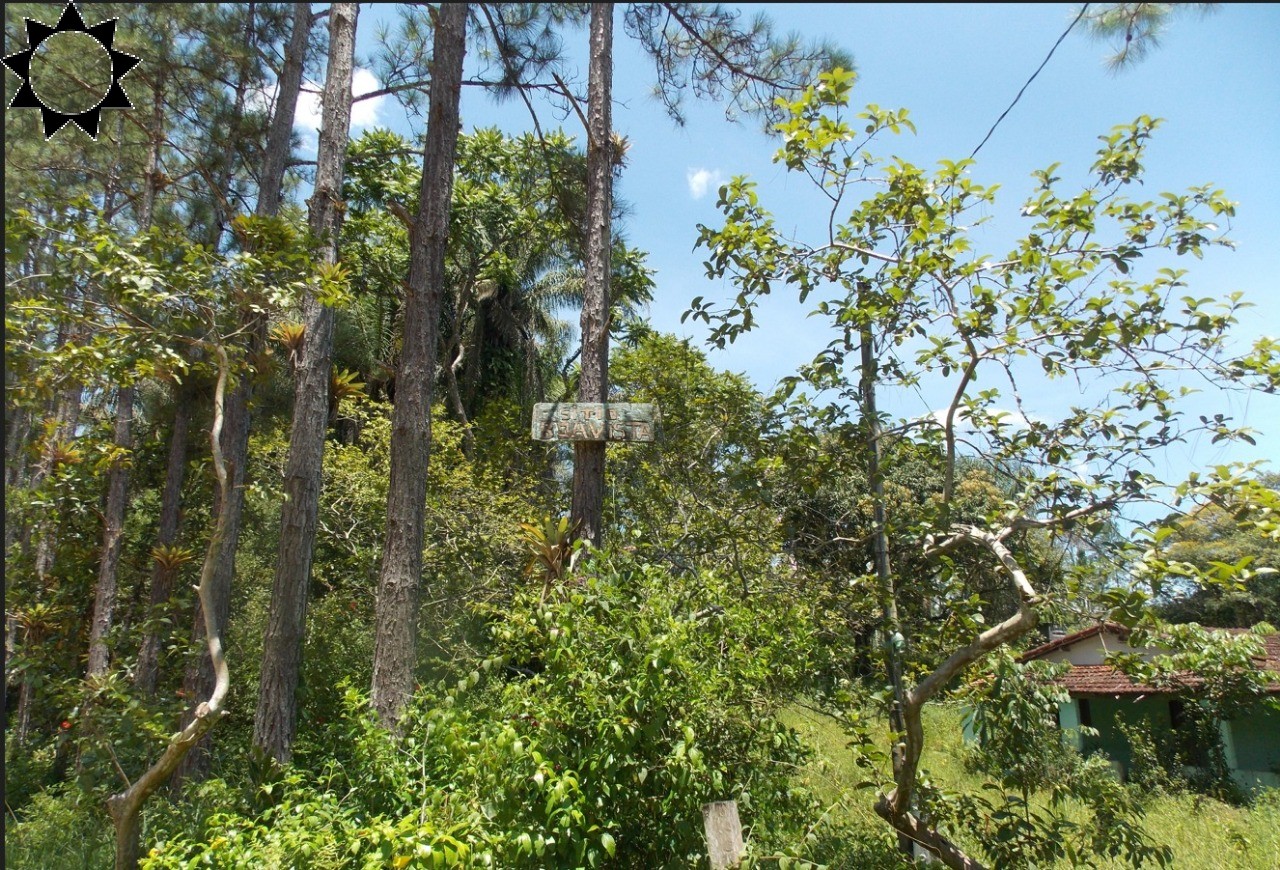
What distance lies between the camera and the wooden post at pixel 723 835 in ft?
10.2

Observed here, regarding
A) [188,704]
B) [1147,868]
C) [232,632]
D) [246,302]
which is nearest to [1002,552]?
[246,302]

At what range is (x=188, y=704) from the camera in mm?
7242

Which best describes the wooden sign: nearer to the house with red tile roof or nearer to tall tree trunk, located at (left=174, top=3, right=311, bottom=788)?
tall tree trunk, located at (left=174, top=3, right=311, bottom=788)

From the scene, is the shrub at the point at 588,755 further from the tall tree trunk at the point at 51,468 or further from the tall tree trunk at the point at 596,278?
the tall tree trunk at the point at 51,468

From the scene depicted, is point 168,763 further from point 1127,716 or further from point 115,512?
point 1127,716

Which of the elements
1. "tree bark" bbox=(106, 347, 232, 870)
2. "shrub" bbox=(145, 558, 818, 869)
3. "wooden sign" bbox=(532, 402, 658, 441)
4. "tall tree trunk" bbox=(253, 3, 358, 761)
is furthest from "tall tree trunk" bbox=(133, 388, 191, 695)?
"wooden sign" bbox=(532, 402, 658, 441)

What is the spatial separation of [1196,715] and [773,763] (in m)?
9.86

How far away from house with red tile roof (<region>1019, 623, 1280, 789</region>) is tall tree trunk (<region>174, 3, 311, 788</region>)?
9027 millimetres

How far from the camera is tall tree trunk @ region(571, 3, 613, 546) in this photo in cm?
567

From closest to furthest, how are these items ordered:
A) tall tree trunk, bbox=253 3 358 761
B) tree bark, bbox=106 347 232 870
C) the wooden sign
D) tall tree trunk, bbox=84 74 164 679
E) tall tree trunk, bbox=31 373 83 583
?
tree bark, bbox=106 347 232 870, the wooden sign, tall tree trunk, bbox=253 3 358 761, tall tree trunk, bbox=84 74 164 679, tall tree trunk, bbox=31 373 83 583

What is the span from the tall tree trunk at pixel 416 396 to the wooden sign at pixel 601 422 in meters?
0.93

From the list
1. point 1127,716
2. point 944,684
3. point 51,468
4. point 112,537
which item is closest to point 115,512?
point 112,537

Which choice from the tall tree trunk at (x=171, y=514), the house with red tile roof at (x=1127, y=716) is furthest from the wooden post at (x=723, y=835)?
the house with red tile roof at (x=1127, y=716)

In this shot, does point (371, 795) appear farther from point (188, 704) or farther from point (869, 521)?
point (188, 704)
